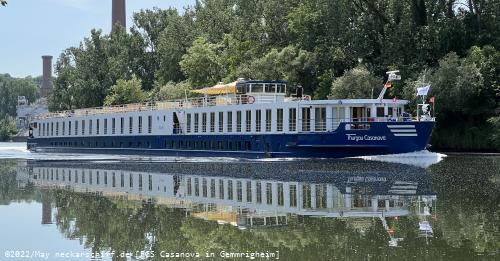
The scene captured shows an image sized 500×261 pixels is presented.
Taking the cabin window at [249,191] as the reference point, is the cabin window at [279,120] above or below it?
above

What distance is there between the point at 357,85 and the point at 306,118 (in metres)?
17.2

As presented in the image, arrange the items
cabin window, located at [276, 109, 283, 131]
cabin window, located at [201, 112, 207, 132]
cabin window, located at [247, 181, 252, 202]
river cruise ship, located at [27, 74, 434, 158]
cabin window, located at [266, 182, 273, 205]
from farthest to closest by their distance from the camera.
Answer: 1. cabin window, located at [201, 112, 207, 132]
2. cabin window, located at [276, 109, 283, 131]
3. river cruise ship, located at [27, 74, 434, 158]
4. cabin window, located at [247, 181, 252, 202]
5. cabin window, located at [266, 182, 273, 205]

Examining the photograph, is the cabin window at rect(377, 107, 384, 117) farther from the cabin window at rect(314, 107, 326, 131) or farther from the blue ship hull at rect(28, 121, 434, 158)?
the cabin window at rect(314, 107, 326, 131)

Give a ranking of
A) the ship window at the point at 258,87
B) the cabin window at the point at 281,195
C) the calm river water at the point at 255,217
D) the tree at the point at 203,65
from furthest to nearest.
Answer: the tree at the point at 203,65
the ship window at the point at 258,87
the cabin window at the point at 281,195
the calm river water at the point at 255,217

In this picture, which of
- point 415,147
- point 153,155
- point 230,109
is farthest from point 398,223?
point 153,155

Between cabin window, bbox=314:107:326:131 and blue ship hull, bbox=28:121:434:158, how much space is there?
2.99 ft

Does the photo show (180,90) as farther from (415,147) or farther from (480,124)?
(415,147)

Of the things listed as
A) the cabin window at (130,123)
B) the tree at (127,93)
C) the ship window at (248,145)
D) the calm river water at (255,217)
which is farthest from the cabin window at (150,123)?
the tree at (127,93)

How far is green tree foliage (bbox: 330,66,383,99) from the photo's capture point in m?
67.4

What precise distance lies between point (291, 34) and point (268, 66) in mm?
7072

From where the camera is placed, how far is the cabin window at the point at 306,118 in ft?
169

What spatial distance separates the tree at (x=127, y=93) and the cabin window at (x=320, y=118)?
60.8 meters

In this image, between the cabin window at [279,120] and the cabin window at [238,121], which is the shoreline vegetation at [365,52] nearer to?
the cabin window at [279,120]

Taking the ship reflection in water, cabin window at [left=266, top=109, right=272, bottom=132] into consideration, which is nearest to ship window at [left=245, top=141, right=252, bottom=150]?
cabin window at [left=266, top=109, right=272, bottom=132]
